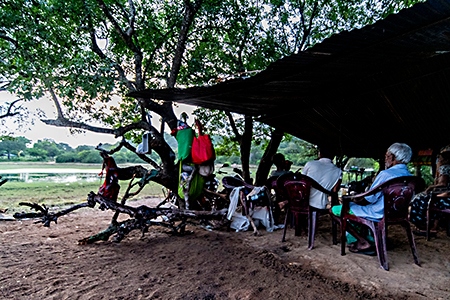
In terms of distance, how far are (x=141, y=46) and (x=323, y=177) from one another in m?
4.53

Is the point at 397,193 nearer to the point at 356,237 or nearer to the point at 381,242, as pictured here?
the point at 381,242

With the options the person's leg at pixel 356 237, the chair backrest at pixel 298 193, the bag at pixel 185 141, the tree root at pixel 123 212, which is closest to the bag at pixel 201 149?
the bag at pixel 185 141

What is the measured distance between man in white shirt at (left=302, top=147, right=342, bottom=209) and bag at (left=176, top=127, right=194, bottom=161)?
1667 millimetres

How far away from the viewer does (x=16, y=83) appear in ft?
11.6

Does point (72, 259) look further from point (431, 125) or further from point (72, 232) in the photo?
point (431, 125)

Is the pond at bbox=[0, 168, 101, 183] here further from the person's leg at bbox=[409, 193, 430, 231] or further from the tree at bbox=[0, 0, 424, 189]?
the person's leg at bbox=[409, 193, 430, 231]

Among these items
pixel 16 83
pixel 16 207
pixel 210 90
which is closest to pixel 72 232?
pixel 16 83

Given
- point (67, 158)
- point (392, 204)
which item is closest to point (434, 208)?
point (392, 204)

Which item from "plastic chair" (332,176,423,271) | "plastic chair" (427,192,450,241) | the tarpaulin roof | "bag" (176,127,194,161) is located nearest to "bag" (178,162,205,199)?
"bag" (176,127,194,161)

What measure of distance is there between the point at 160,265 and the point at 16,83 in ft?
9.95

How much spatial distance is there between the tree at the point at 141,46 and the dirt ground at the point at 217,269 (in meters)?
1.76

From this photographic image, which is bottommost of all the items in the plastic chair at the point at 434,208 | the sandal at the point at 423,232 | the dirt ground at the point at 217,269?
the dirt ground at the point at 217,269

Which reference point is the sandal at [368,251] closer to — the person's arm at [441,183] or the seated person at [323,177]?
the seated person at [323,177]

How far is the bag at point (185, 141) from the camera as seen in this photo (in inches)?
152
